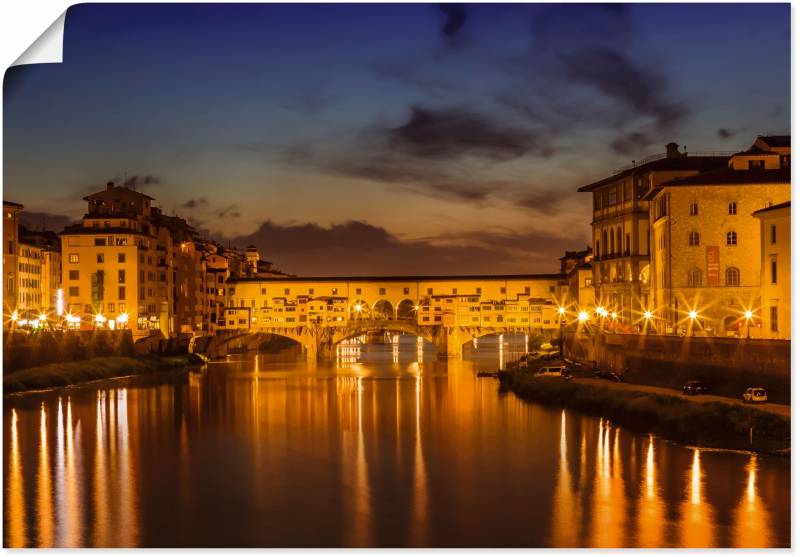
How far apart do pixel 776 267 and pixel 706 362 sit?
Result: 3.00 meters

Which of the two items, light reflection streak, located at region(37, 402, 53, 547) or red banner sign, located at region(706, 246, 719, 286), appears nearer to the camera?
light reflection streak, located at region(37, 402, 53, 547)

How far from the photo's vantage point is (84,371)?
44250 millimetres

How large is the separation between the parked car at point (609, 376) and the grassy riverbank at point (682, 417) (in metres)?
1.22

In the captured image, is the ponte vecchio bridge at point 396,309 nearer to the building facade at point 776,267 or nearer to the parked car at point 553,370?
the parked car at point 553,370

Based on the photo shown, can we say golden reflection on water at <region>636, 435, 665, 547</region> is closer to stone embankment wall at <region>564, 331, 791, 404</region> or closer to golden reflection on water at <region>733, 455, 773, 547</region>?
A: golden reflection on water at <region>733, 455, 773, 547</region>

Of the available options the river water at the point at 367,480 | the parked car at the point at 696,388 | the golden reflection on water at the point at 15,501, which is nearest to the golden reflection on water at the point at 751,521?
the river water at the point at 367,480

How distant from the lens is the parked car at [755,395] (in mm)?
23328

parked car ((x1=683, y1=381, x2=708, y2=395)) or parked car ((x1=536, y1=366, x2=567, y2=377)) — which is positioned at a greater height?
parked car ((x1=683, y1=381, x2=708, y2=395))

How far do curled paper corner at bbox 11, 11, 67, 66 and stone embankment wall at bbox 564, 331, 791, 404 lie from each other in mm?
16552

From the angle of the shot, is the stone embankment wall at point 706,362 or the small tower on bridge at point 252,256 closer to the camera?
the stone embankment wall at point 706,362

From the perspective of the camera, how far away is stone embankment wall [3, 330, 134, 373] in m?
38.5

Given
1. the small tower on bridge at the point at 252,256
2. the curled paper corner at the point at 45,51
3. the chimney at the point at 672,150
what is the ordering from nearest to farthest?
the curled paper corner at the point at 45,51
the chimney at the point at 672,150
the small tower on bridge at the point at 252,256

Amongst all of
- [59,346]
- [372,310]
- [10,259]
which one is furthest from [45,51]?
[372,310]

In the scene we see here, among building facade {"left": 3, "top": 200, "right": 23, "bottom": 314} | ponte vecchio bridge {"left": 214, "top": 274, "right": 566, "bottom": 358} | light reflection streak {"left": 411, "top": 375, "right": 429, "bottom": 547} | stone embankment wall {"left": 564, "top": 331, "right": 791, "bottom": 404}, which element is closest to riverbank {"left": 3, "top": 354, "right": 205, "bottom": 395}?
building facade {"left": 3, "top": 200, "right": 23, "bottom": 314}
